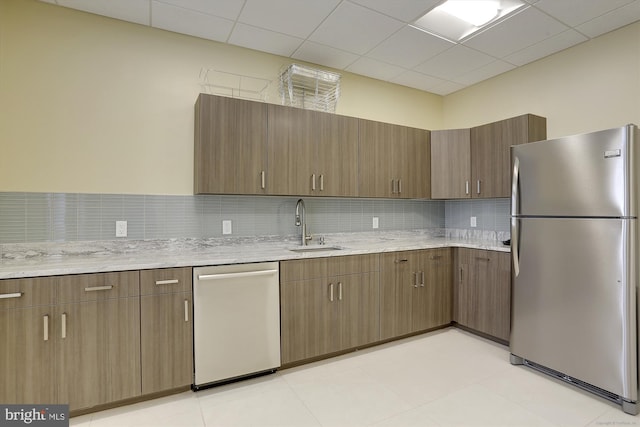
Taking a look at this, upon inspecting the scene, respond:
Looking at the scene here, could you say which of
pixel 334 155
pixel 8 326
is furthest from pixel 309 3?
pixel 8 326

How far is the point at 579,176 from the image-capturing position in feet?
7.27

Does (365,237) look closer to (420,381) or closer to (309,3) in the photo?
(420,381)

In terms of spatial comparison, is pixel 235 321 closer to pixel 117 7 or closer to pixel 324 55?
pixel 117 7

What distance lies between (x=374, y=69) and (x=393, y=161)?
3.37 feet

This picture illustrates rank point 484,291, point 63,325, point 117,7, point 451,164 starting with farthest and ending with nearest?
point 451,164, point 484,291, point 117,7, point 63,325

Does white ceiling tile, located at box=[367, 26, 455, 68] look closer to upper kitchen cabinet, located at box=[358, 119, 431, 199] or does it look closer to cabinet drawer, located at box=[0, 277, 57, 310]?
upper kitchen cabinet, located at box=[358, 119, 431, 199]

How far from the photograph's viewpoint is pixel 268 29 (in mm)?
2697

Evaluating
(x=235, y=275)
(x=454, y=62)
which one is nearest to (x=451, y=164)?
(x=454, y=62)

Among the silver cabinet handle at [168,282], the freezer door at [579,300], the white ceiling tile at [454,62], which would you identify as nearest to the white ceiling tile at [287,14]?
the white ceiling tile at [454,62]

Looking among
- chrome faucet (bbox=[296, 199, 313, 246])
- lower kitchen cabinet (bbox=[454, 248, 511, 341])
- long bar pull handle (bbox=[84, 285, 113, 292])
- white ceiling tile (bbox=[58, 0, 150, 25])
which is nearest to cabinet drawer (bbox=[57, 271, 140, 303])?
long bar pull handle (bbox=[84, 285, 113, 292])

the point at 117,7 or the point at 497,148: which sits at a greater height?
the point at 117,7

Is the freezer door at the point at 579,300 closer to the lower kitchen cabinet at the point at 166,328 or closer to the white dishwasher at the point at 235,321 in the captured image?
the white dishwasher at the point at 235,321

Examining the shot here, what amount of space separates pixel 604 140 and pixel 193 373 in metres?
3.11

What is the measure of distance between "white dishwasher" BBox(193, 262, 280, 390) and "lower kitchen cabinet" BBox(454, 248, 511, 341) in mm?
1976
